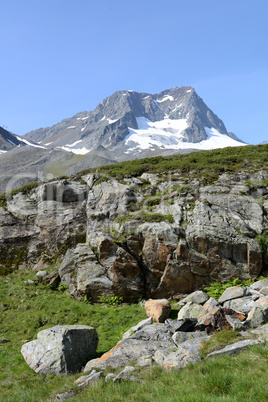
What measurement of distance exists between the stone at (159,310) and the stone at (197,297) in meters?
2.29

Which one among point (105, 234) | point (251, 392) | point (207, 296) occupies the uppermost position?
point (105, 234)

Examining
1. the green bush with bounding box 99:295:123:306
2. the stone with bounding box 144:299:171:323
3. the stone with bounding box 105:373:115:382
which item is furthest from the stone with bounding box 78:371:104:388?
the green bush with bounding box 99:295:123:306

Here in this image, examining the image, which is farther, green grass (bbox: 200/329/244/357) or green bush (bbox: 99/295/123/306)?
green bush (bbox: 99/295/123/306)

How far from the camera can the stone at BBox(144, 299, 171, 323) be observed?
1461 cm

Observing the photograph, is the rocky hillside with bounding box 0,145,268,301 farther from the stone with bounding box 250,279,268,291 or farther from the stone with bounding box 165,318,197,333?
the stone with bounding box 165,318,197,333

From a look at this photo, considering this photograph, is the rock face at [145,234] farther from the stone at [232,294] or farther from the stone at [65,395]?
the stone at [65,395]

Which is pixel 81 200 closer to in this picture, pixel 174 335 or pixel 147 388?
pixel 174 335

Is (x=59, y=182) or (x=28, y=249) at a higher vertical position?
(x=59, y=182)

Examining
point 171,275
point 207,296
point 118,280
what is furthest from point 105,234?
point 207,296

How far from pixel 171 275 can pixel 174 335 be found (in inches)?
287

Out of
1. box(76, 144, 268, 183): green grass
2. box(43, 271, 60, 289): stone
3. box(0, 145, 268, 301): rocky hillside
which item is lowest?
box(43, 271, 60, 289): stone

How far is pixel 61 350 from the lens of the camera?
1064cm

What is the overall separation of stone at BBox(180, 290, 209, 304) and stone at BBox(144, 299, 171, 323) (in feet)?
7.51

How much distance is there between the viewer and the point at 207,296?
1664cm
